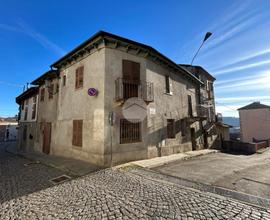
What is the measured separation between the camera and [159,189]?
4996mm

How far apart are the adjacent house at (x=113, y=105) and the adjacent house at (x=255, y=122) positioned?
24.5 m

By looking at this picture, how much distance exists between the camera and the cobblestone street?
3602mm

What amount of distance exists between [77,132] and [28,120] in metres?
10.9

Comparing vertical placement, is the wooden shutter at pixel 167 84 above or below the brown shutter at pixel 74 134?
above

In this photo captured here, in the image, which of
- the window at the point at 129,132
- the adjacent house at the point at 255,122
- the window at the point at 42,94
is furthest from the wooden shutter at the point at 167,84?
the adjacent house at the point at 255,122

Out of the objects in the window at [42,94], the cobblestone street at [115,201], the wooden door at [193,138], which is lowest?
the cobblestone street at [115,201]

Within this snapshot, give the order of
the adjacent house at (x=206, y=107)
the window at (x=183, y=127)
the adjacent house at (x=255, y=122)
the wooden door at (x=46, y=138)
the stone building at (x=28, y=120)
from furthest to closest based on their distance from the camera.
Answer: the adjacent house at (x=255, y=122)
the adjacent house at (x=206, y=107)
the stone building at (x=28, y=120)
the window at (x=183, y=127)
the wooden door at (x=46, y=138)

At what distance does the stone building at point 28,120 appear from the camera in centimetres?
1574

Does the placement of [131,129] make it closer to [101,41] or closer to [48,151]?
[101,41]

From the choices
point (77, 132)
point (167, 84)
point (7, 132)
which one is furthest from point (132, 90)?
point (7, 132)

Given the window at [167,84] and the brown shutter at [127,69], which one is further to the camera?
the window at [167,84]

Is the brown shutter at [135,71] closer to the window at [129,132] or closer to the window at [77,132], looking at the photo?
the window at [129,132]

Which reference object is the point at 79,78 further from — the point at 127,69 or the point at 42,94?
the point at 42,94

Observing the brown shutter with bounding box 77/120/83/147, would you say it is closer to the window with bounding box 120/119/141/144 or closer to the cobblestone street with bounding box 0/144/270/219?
the window with bounding box 120/119/141/144
